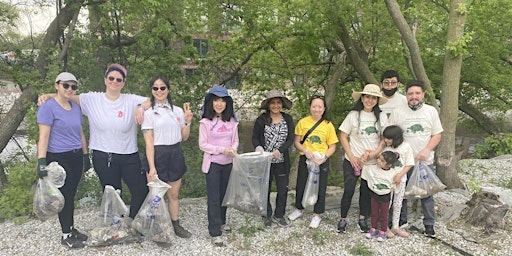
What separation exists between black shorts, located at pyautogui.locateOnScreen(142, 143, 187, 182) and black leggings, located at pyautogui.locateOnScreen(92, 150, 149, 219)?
0.11 metres

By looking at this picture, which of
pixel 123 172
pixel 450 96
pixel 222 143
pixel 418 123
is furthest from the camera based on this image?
pixel 450 96

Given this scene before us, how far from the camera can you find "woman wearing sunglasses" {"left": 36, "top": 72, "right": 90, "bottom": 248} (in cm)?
301

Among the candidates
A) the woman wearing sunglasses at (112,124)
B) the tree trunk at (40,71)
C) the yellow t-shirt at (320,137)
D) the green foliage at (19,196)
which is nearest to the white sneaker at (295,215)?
the yellow t-shirt at (320,137)

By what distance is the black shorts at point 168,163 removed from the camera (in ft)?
10.8

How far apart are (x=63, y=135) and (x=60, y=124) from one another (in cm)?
10

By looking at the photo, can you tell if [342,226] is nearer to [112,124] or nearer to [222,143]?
[222,143]

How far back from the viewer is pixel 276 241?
3.73 m

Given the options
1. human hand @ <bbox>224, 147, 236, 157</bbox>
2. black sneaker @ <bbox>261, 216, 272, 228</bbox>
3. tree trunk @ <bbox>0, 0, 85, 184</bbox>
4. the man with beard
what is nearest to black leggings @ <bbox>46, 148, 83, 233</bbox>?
human hand @ <bbox>224, 147, 236, 157</bbox>

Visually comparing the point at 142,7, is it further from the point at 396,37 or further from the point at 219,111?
the point at 396,37

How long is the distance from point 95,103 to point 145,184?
915 mm

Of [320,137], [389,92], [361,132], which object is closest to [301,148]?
[320,137]

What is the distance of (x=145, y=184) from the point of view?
3475mm

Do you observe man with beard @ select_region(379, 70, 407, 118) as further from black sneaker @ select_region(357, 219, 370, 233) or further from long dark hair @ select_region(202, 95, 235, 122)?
long dark hair @ select_region(202, 95, 235, 122)

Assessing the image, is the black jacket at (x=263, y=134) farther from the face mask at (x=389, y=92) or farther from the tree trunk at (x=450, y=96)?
the tree trunk at (x=450, y=96)
